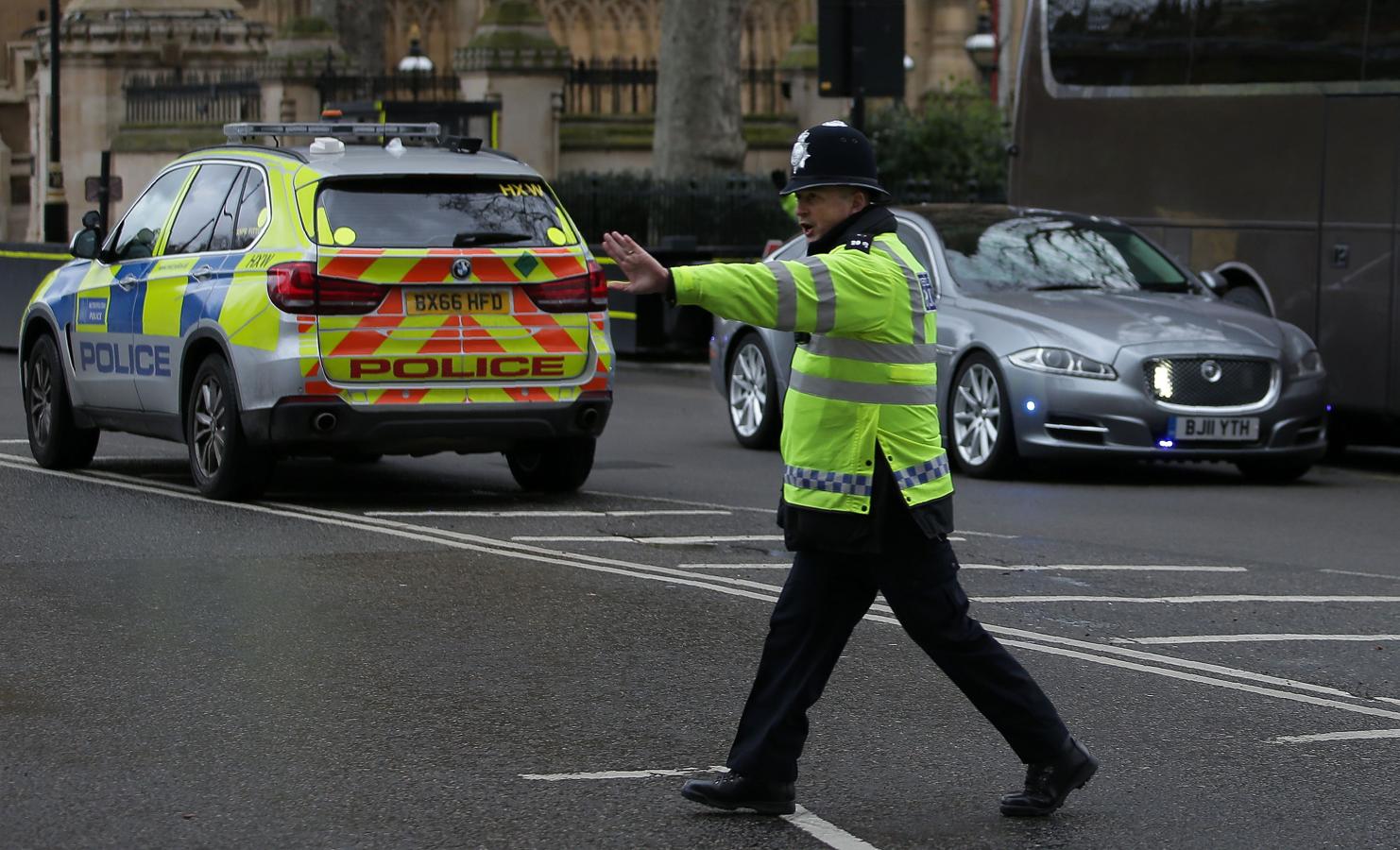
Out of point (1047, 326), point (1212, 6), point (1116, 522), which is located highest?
point (1212, 6)

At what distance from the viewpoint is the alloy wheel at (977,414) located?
13.8 m

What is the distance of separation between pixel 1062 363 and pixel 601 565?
425 cm

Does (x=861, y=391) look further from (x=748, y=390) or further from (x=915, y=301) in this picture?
(x=748, y=390)

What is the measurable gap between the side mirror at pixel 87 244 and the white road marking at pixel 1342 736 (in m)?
7.89

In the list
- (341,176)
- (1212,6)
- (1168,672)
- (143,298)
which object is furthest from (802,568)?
(1212,6)

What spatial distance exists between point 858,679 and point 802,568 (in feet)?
5.95

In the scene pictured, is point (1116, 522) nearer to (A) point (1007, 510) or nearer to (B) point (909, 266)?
(A) point (1007, 510)

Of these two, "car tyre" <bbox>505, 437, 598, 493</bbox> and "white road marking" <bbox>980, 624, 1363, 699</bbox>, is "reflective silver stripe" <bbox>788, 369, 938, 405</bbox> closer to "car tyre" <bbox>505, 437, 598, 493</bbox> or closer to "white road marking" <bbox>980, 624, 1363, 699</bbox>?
"white road marking" <bbox>980, 624, 1363, 699</bbox>

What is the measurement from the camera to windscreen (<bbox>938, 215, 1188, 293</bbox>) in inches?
572

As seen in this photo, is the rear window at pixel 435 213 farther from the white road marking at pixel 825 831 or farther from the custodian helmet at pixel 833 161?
the white road marking at pixel 825 831

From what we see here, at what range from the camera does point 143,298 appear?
12.5 metres

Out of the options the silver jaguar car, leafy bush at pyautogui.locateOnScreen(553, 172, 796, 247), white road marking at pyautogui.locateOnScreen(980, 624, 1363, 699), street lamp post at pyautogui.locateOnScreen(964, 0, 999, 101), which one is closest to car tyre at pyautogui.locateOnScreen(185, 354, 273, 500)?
the silver jaguar car

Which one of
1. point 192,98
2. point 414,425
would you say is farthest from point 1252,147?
point 192,98

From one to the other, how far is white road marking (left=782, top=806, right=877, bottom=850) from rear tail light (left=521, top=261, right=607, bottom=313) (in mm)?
5842
